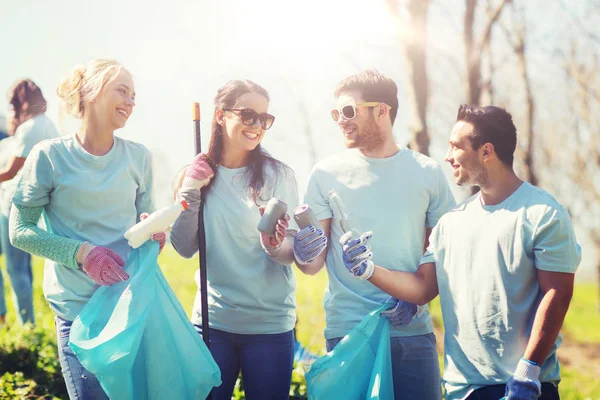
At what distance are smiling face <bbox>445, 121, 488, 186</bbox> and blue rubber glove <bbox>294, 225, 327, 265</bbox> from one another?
0.62 metres

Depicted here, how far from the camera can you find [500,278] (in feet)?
8.26

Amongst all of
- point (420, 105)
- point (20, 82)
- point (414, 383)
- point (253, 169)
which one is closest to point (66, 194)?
point (253, 169)

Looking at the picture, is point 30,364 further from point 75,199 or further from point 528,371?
point 528,371

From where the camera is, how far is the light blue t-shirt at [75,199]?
2.79 metres

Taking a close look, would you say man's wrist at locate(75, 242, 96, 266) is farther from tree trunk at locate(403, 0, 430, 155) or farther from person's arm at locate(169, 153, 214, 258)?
tree trunk at locate(403, 0, 430, 155)

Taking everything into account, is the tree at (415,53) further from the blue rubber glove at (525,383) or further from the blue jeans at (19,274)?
the blue rubber glove at (525,383)

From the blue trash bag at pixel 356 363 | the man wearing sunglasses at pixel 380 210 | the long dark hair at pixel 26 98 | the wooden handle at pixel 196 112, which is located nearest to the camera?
the blue trash bag at pixel 356 363

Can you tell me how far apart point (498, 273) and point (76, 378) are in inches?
70.2

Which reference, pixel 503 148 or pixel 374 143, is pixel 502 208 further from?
pixel 374 143

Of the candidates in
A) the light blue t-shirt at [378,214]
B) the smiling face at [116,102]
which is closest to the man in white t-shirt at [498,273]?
the light blue t-shirt at [378,214]

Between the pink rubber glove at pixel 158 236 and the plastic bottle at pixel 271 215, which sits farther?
the pink rubber glove at pixel 158 236

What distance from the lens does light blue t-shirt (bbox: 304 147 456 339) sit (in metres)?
2.97

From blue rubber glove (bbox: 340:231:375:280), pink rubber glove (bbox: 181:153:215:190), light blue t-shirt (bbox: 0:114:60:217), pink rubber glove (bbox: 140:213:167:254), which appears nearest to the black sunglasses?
pink rubber glove (bbox: 181:153:215:190)

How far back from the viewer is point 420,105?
22.1 feet
